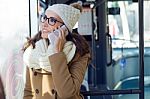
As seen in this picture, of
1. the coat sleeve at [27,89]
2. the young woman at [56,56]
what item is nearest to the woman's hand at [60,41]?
the young woman at [56,56]

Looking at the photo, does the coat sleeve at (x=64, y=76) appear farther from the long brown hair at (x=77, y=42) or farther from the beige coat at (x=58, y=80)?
the long brown hair at (x=77, y=42)

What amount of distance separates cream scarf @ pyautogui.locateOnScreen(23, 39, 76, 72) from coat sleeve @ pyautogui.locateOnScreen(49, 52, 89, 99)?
1.9 inches

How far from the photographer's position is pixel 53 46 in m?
2.20

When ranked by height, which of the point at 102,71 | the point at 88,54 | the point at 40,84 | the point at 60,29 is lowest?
the point at 102,71

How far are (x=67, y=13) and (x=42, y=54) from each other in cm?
25

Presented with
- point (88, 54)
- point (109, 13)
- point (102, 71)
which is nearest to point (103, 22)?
point (109, 13)

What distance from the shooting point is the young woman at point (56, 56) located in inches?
85.1

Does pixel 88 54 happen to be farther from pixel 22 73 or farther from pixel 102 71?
pixel 102 71

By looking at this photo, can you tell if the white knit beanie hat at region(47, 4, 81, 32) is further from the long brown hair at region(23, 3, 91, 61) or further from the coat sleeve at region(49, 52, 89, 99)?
the coat sleeve at region(49, 52, 89, 99)

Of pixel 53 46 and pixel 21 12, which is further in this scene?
pixel 21 12

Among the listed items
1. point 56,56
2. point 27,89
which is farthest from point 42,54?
point 27,89

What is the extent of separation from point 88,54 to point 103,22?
3.14m

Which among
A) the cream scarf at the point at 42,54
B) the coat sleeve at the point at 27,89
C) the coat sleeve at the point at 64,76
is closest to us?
the coat sleeve at the point at 64,76

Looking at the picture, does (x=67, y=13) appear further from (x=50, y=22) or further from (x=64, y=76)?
(x=64, y=76)
